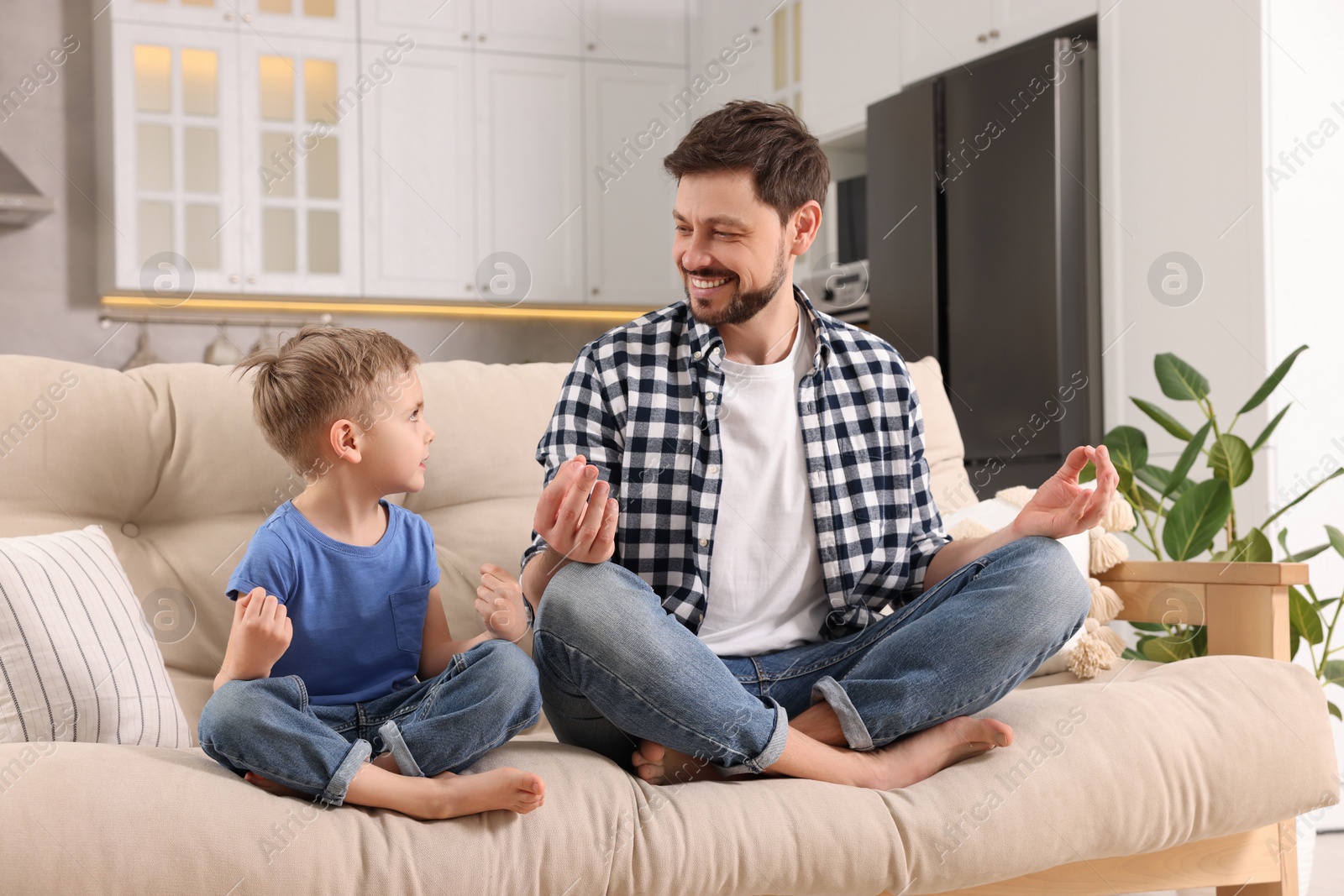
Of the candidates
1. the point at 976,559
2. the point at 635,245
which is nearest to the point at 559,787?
the point at 976,559

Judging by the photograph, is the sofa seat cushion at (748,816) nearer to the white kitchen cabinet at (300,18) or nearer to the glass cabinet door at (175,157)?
the glass cabinet door at (175,157)

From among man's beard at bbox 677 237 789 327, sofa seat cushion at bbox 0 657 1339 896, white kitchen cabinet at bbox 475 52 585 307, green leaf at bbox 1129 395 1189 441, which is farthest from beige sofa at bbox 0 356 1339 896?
white kitchen cabinet at bbox 475 52 585 307

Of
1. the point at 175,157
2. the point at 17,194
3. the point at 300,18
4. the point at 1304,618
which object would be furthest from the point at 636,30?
the point at 1304,618

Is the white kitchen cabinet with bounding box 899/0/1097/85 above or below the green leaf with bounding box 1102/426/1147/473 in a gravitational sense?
above

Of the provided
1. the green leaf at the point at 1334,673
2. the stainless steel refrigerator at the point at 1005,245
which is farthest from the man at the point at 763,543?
the stainless steel refrigerator at the point at 1005,245

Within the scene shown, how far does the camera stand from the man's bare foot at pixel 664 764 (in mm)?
1192

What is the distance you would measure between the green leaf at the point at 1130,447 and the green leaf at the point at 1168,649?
0.93 feet

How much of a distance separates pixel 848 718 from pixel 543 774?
326 millimetres

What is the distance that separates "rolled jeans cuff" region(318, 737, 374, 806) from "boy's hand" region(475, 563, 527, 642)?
27 cm

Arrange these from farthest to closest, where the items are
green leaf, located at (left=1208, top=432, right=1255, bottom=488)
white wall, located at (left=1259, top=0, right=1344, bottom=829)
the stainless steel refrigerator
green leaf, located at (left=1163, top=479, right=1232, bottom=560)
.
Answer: the stainless steel refrigerator, white wall, located at (left=1259, top=0, right=1344, bottom=829), green leaf, located at (left=1208, top=432, right=1255, bottom=488), green leaf, located at (left=1163, top=479, right=1232, bottom=560)

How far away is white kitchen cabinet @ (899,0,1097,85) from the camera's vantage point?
2789mm

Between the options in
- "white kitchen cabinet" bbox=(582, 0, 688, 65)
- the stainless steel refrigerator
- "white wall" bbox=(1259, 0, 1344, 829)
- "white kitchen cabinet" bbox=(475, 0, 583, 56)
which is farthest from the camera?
"white kitchen cabinet" bbox=(582, 0, 688, 65)

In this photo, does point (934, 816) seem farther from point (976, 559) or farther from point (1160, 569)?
point (1160, 569)

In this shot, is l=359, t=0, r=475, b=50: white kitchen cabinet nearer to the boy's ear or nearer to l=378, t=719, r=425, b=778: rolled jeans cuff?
the boy's ear
